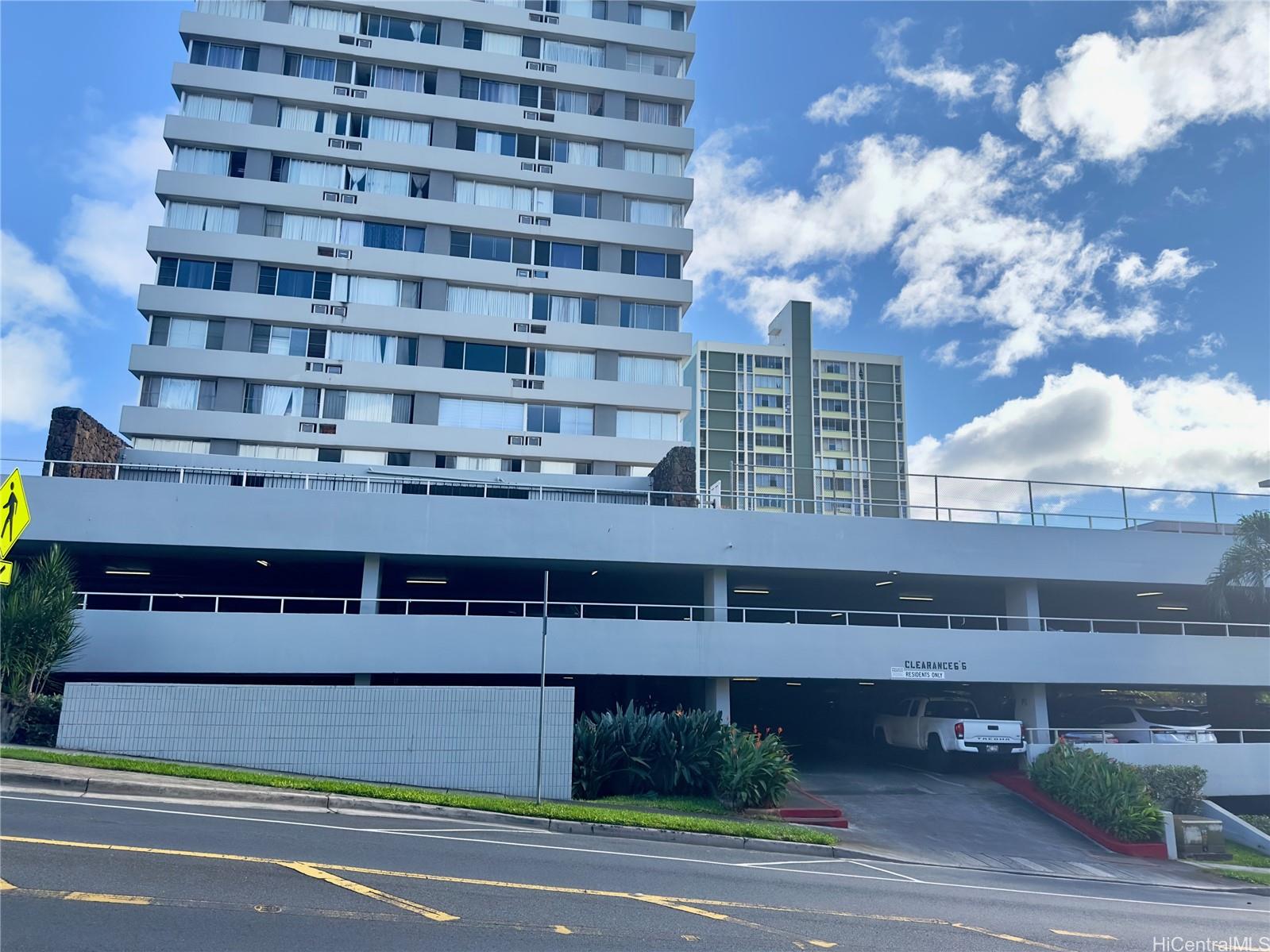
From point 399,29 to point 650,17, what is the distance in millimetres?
11688

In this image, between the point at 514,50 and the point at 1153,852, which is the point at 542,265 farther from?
the point at 1153,852

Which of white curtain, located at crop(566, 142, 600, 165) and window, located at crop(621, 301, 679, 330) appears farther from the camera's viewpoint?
white curtain, located at crop(566, 142, 600, 165)

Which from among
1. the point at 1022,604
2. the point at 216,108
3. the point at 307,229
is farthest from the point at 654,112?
the point at 1022,604

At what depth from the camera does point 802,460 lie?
101m

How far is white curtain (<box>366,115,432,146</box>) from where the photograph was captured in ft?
132

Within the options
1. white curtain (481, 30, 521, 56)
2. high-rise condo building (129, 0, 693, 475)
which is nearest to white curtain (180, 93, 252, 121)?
high-rise condo building (129, 0, 693, 475)

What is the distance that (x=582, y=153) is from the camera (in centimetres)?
4209

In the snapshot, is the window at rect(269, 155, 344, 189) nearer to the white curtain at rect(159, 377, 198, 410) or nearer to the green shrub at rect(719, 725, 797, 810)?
the white curtain at rect(159, 377, 198, 410)

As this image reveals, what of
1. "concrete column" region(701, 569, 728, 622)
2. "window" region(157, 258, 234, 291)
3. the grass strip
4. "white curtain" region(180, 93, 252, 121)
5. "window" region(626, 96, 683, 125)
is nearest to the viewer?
the grass strip

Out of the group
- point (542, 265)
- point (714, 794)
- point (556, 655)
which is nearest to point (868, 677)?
point (714, 794)

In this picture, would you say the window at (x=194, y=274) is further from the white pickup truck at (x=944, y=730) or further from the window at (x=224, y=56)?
the white pickup truck at (x=944, y=730)

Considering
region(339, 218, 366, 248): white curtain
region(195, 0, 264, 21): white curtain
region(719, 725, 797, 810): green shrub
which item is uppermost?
region(195, 0, 264, 21): white curtain

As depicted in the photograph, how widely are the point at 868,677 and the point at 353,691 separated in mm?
12471

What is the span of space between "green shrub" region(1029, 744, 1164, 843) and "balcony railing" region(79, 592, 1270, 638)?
3.70 metres
